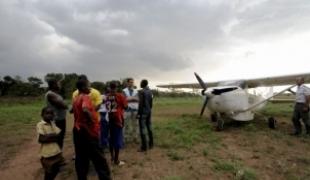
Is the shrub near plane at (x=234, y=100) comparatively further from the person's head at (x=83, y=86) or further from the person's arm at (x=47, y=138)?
the person's arm at (x=47, y=138)

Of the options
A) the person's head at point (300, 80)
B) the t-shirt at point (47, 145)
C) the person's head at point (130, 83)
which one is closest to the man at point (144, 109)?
the person's head at point (130, 83)

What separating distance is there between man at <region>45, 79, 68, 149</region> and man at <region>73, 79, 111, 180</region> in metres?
0.74

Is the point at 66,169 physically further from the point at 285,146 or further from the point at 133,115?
the point at 285,146

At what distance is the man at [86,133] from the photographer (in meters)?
4.84

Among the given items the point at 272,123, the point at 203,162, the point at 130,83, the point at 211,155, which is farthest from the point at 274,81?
the point at 130,83

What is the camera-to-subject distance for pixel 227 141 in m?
8.89

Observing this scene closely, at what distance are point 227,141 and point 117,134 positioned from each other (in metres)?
4.02

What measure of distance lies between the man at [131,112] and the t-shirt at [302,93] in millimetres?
5313

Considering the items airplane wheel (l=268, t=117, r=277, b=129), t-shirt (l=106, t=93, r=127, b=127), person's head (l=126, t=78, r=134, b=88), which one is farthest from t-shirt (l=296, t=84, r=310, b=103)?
t-shirt (l=106, t=93, r=127, b=127)

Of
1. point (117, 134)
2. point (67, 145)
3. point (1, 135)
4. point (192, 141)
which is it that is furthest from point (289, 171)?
point (1, 135)

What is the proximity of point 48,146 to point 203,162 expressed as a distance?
3.53 m

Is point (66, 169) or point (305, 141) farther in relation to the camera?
point (305, 141)

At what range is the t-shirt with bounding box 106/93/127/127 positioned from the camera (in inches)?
242

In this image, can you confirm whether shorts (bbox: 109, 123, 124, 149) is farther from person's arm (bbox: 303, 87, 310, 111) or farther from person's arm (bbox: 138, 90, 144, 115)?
person's arm (bbox: 303, 87, 310, 111)
